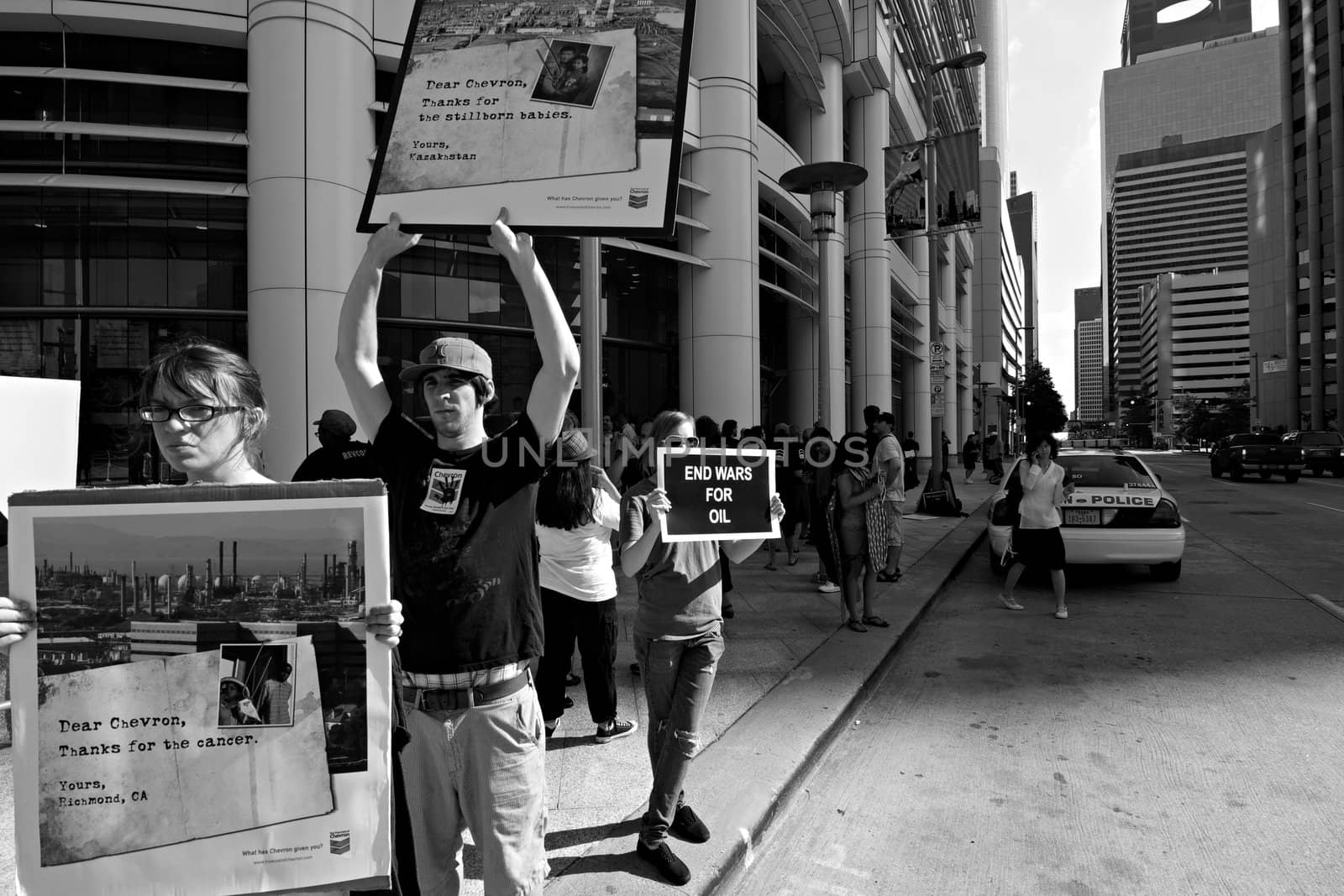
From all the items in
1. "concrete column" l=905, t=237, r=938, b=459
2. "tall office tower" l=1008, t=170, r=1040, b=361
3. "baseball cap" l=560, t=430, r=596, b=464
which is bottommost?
"baseball cap" l=560, t=430, r=596, b=464

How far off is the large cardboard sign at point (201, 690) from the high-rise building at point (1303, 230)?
87639mm

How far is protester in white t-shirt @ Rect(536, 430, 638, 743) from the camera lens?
4.19 m

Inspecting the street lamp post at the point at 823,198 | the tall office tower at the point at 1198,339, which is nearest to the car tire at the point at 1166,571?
the street lamp post at the point at 823,198

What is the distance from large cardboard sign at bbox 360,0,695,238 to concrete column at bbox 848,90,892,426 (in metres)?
24.7

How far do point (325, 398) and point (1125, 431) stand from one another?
159891 mm

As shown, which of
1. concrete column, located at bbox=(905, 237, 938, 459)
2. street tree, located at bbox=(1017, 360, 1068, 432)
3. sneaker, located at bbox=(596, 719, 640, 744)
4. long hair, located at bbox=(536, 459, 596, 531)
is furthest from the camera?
street tree, located at bbox=(1017, 360, 1068, 432)

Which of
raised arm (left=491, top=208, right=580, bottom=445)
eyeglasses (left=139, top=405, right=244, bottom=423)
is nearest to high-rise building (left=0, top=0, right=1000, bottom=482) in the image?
raised arm (left=491, top=208, right=580, bottom=445)

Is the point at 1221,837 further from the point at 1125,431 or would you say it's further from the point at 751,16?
the point at 1125,431

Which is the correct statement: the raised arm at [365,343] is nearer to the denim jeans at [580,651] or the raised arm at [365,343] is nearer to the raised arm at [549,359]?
the raised arm at [549,359]

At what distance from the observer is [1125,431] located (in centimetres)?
14275

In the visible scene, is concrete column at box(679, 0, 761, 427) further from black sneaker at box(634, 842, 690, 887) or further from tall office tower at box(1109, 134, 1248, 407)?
tall office tower at box(1109, 134, 1248, 407)

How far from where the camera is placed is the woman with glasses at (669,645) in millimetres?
3117

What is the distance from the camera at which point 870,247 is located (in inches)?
1089

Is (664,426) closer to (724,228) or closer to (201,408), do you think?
(201,408)
